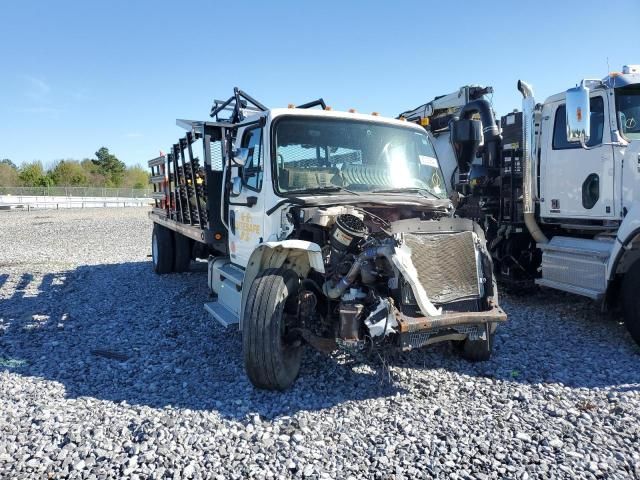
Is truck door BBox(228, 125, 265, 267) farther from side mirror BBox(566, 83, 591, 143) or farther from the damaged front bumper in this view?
side mirror BBox(566, 83, 591, 143)

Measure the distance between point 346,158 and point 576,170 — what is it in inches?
135

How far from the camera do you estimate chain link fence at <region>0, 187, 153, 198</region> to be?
4456 cm

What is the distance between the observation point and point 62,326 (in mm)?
6145

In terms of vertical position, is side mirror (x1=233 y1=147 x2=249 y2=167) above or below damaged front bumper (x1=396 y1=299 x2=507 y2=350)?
above

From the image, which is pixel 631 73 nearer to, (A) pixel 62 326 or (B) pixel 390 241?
(B) pixel 390 241

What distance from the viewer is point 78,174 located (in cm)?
6381

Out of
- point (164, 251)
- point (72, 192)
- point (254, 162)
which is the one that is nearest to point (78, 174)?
point (72, 192)

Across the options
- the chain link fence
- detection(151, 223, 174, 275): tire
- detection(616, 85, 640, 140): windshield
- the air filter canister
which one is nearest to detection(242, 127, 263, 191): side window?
the air filter canister

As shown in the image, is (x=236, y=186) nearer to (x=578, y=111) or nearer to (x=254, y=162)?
(x=254, y=162)

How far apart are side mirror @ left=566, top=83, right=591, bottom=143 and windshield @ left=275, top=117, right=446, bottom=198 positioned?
1501mm

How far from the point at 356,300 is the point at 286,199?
4.08 ft

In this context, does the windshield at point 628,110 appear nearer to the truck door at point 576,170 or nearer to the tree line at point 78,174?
the truck door at point 576,170

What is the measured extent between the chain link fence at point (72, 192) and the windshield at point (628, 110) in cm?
4077

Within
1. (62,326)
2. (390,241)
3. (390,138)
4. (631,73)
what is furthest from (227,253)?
(631,73)
